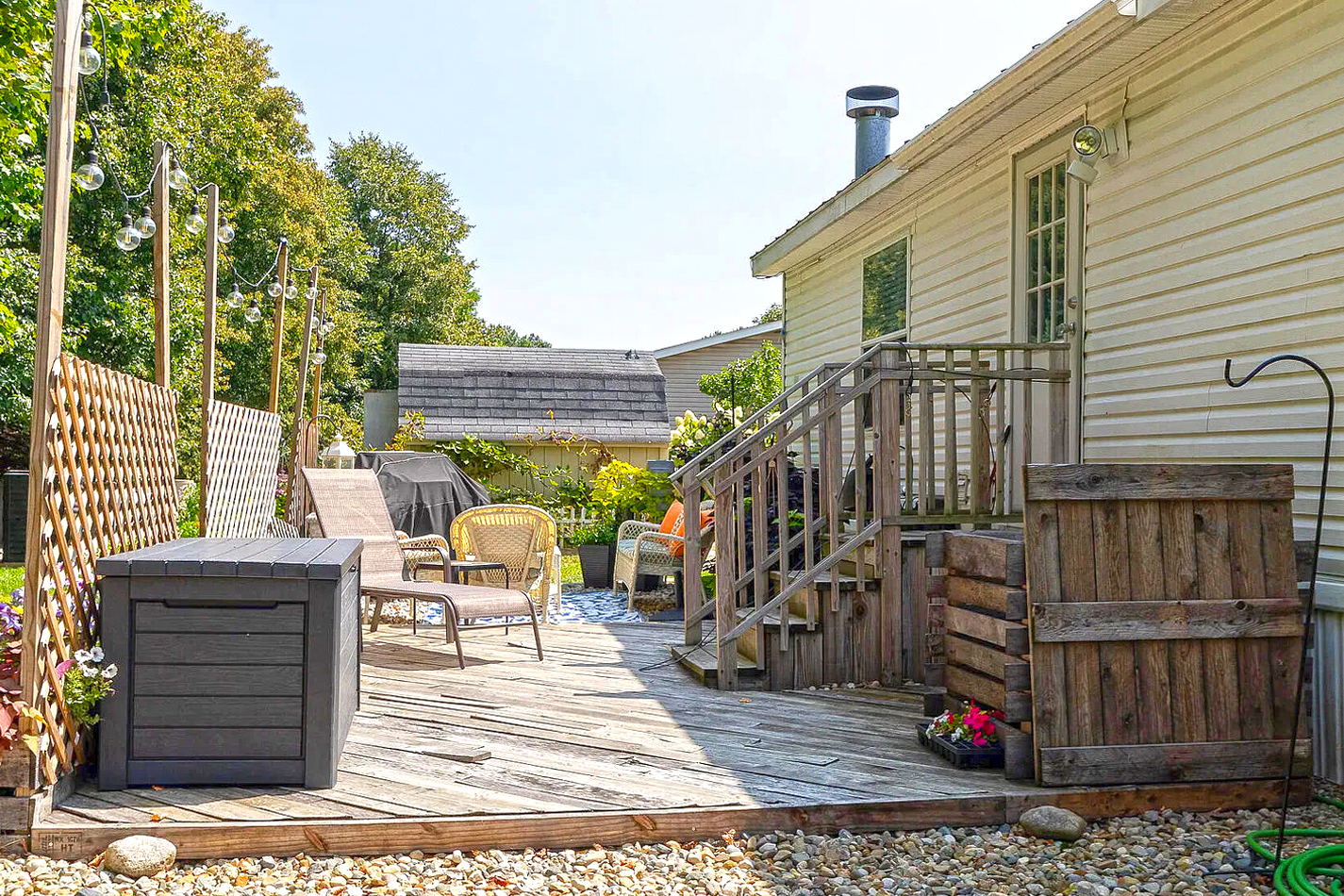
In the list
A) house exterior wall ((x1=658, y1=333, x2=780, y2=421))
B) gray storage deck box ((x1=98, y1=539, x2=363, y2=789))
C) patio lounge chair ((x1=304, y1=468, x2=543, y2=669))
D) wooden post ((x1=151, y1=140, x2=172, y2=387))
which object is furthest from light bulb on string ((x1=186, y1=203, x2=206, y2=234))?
house exterior wall ((x1=658, y1=333, x2=780, y2=421))

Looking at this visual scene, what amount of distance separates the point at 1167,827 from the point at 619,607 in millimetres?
6205

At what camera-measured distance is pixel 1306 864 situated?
10.1 ft

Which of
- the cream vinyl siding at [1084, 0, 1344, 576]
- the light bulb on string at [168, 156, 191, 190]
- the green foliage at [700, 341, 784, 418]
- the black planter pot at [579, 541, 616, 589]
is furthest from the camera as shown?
the green foliage at [700, 341, 784, 418]

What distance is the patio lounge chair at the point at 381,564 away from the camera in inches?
234

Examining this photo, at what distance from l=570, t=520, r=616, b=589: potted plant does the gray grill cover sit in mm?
1597

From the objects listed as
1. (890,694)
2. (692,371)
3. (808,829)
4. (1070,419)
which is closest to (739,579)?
(890,694)

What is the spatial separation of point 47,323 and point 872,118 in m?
8.17

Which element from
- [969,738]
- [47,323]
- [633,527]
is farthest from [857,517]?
[633,527]

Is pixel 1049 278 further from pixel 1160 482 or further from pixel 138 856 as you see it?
pixel 138 856

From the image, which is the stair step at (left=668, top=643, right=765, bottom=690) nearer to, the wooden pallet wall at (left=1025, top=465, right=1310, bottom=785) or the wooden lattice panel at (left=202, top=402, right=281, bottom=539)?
the wooden pallet wall at (left=1025, top=465, right=1310, bottom=785)

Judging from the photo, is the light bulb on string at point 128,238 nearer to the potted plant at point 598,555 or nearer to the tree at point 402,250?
the potted plant at point 598,555

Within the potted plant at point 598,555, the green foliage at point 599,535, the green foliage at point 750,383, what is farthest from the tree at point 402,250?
the potted plant at point 598,555

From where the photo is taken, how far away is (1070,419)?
18.9 feet

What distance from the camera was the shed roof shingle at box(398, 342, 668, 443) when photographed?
19000 millimetres
